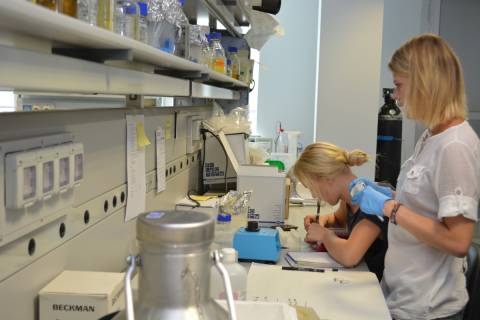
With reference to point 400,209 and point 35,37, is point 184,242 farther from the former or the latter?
point 400,209

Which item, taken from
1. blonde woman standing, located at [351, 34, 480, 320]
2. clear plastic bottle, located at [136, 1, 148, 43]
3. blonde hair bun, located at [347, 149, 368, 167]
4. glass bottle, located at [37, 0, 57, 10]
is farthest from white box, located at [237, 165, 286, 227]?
glass bottle, located at [37, 0, 57, 10]

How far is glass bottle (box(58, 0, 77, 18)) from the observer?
0.87m

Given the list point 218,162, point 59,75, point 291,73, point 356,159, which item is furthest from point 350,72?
point 59,75

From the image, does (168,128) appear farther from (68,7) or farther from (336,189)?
(68,7)

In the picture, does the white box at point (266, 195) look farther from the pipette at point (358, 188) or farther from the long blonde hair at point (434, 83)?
the long blonde hair at point (434, 83)

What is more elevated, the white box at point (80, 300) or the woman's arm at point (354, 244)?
the white box at point (80, 300)

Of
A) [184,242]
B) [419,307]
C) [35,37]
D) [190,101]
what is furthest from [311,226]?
[184,242]

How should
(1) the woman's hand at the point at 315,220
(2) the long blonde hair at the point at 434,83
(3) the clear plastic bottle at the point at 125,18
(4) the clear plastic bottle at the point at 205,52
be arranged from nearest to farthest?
1. (3) the clear plastic bottle at the point at 125,18
2. (2) the long blonde hair at the point at 434,83
3. (4) the clear plastic bottle at the point at 205,52
4. (1) the woman's hand at the point at 315,220

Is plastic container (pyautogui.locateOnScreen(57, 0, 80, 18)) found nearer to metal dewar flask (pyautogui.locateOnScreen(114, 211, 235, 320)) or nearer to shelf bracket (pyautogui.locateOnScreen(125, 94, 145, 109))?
metal dewar flask (pyautogui.locateOnScreen(114, 211, 235, 320))

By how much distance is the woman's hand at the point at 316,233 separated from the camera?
1.94m

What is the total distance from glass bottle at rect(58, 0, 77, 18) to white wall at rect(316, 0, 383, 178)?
3.48m

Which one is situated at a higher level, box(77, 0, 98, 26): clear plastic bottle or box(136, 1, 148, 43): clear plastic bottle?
box(136, 1, 148, 43): clear plastic bottle

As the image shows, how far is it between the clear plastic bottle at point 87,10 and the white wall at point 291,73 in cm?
398

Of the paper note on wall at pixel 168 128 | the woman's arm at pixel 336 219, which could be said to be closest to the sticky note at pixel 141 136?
the paper note on wall at pixel 168 128
